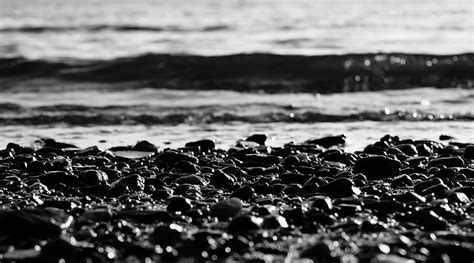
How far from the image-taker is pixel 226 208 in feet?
15.4

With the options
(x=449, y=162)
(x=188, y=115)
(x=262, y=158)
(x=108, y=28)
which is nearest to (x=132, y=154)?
(x=262, y=158)

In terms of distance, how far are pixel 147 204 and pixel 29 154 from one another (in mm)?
2396

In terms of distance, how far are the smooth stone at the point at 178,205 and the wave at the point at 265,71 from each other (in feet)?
26.4

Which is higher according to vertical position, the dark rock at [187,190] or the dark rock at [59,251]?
the dark rock at [59,251]

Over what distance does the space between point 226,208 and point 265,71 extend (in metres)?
10.1

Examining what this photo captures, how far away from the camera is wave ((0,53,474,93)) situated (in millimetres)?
13422

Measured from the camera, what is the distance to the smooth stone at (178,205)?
4.76 metres

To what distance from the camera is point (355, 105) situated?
10.6 m

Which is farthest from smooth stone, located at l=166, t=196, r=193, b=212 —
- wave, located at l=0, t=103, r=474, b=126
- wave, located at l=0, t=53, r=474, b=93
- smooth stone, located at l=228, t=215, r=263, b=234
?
wave, located at l=0, t=53, r=474, b=93

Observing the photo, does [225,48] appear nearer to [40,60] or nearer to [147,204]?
[40,60]

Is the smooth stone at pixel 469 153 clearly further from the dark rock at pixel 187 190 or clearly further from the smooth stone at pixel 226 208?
the smooth stone at pixel 226 208

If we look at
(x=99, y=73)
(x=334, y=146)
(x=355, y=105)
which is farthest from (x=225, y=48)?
(x=334, y=146)

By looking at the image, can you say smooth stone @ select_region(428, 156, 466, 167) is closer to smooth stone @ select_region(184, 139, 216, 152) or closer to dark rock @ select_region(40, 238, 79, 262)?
smooth stone @ select_region(184, 139, 216, 152)

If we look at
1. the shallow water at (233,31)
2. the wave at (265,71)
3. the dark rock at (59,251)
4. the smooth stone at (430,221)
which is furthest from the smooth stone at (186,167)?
the shallow water at (233,31)
